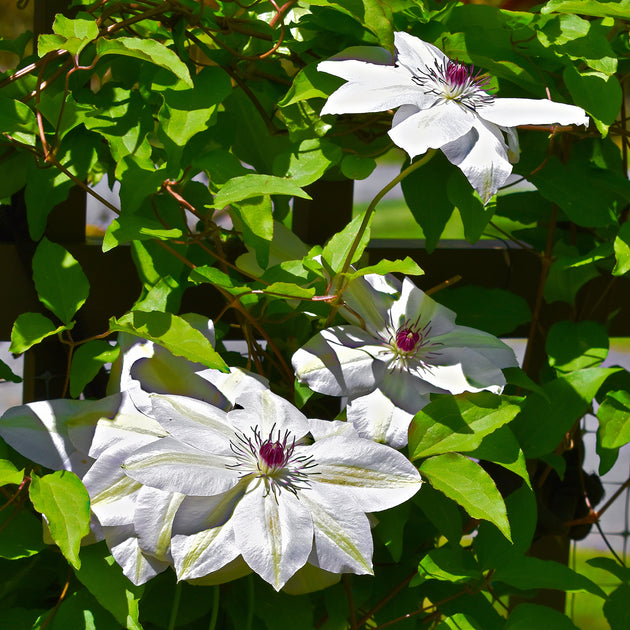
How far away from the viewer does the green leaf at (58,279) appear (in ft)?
2.29

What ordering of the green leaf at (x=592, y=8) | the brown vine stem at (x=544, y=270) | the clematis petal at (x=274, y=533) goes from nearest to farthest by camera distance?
the clematis petal at (x=274, y=533) < the green leaf at (x=592, y=8) < the brown vine stem at (x=544, y=270)

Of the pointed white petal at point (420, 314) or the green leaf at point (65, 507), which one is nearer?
the green leaf at point (65, 507)

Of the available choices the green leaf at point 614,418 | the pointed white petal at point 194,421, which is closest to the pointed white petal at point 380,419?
the pointed white petal at point 194,421

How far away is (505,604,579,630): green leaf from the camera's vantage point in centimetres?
68

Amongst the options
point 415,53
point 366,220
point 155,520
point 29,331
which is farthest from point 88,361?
point 415,53

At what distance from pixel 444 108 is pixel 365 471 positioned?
0.28 m

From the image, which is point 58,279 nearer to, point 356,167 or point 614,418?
point 356,167

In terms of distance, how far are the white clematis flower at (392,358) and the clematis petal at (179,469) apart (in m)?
0.11

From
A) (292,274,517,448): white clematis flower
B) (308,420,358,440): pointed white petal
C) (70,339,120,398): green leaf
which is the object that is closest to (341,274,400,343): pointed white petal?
(292,274,517,448): white clematis flower

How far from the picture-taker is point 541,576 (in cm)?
67

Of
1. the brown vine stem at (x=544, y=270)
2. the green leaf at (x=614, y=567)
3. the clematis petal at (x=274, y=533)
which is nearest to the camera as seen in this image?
the clematis petal at (x=274, y=533)

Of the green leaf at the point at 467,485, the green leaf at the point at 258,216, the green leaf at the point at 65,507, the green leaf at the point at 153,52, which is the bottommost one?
the green leaf at the point at 467,485

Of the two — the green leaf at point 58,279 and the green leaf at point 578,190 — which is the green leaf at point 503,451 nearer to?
the green leaf at point 578,190

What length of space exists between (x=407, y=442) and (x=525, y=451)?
0.14 metres
